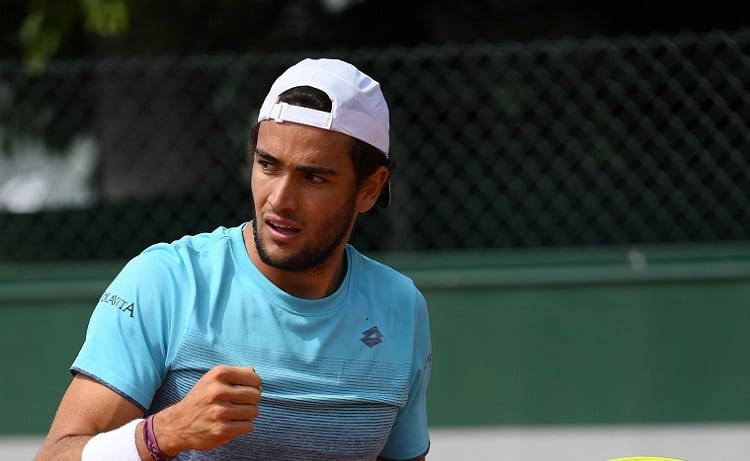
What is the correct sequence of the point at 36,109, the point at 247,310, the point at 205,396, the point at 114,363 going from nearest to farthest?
the point at 205,396 → the point at 114,363 → the point at 247,310 → the point at 36,109

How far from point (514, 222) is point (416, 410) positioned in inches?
115

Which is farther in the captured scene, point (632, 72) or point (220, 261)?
point (632, 72)

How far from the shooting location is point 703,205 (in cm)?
564

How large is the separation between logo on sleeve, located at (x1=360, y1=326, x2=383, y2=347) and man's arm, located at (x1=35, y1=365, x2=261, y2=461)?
496 millimetres

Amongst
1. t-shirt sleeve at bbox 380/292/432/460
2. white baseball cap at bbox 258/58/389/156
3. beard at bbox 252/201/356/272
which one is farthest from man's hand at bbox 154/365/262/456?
t-shirt sleeve at bbox 380/292/432/460

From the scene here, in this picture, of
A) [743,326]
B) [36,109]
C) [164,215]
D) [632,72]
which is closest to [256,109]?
[164,215]

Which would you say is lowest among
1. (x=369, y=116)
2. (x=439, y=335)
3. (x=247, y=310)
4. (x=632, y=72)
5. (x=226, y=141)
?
(x=247, y=310)

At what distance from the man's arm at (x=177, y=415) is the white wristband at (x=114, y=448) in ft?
0.03

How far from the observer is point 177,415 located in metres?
2.30

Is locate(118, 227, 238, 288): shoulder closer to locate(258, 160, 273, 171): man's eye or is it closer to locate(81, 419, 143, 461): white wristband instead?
locate(258, 160, 273, 171): man's eye

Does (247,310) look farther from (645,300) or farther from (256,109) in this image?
(256,109)

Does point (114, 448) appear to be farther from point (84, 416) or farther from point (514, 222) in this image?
point (514, 222)

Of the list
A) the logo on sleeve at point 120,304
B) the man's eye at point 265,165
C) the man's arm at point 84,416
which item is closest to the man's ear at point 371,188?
the man's eye at point 265,165

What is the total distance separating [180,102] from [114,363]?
3769 mm
